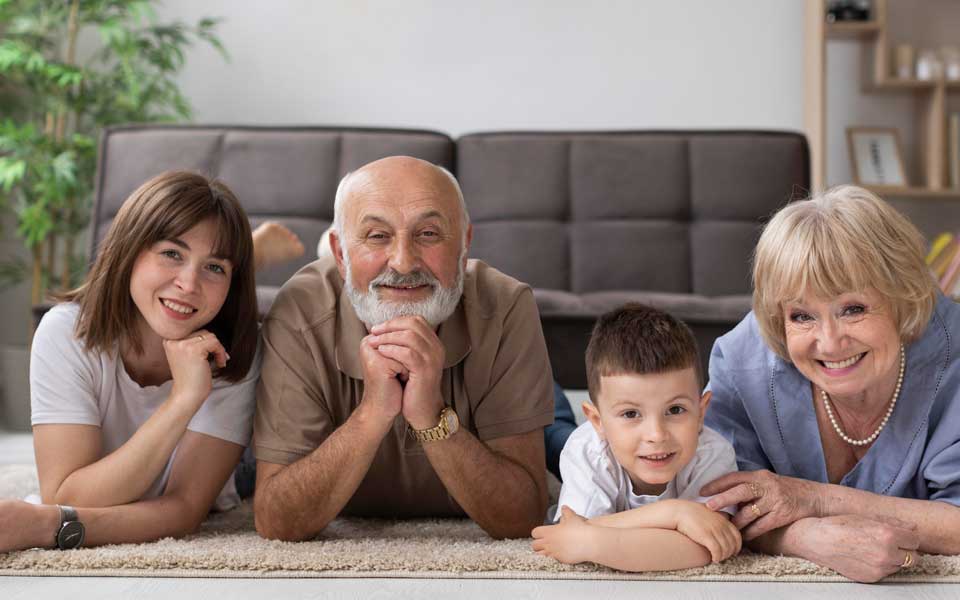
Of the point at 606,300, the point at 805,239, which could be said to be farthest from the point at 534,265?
the point at 805,239

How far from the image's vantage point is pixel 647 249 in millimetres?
3500

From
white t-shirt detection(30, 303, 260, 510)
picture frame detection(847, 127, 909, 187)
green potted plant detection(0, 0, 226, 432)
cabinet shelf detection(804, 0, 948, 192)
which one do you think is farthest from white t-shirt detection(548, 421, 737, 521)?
picture frame detection(847, 127, 909, 187)

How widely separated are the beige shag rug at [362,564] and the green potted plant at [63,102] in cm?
248

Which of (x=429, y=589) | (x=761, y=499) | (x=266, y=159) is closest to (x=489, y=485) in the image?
(x=429, y=589)


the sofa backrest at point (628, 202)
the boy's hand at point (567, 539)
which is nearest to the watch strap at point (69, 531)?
the boy's hand at point (567, 539)

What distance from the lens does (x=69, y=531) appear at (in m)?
1.66

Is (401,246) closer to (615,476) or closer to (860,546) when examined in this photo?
(615,476)

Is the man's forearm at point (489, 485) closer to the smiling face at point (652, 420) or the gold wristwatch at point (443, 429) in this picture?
the gold wristwatch at point (443, 429)

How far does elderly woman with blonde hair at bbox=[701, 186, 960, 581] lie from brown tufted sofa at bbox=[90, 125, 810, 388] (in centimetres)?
167

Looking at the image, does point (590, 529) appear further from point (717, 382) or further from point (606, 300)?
point (606, 300)

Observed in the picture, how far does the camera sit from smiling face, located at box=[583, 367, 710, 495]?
5.15ft

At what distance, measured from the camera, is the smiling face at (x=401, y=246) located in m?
1.69

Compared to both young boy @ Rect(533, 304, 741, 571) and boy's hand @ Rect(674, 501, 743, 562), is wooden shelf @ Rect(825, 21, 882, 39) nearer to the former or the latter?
young boy @ Rect(533, 304, 741, 571)

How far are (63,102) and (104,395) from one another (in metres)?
2.58
